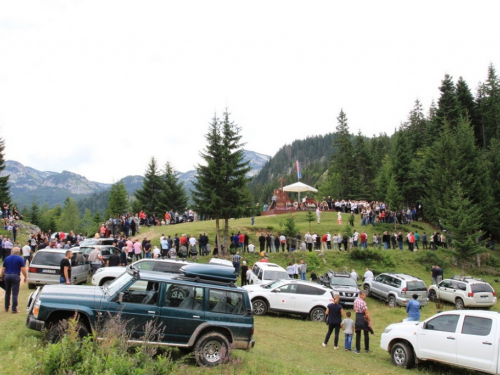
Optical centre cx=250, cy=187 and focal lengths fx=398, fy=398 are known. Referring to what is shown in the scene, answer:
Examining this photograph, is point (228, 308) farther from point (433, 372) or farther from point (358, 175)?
point (358, 175)

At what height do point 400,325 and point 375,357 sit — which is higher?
point 400,325

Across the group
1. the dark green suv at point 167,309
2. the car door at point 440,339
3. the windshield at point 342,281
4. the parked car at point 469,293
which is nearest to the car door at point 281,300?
the windshield at point 342,281

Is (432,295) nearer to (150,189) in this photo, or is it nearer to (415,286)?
(415,286)

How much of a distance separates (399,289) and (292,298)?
697 cm

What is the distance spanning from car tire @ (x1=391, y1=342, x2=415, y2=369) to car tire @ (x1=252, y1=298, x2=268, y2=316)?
20.3 ft

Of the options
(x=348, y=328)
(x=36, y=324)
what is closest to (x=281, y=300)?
(x=348, y=328)

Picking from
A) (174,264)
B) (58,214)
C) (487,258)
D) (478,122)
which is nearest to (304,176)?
(58,214)

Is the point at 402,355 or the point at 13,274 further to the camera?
the point at 13,274

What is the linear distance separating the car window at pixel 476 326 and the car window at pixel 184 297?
654 centimetres

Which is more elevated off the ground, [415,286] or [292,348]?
[415,286]

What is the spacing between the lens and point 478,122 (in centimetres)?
5650

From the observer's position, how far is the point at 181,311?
8.55 meters

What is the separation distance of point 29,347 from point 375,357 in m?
9.32

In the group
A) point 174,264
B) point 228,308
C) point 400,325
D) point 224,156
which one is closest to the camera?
point 228,308
